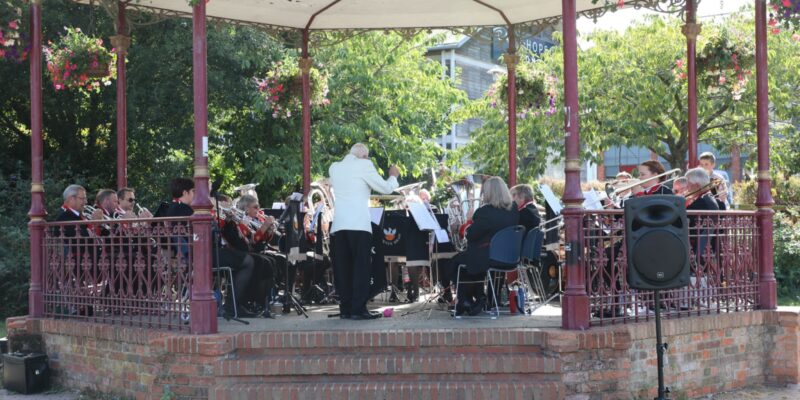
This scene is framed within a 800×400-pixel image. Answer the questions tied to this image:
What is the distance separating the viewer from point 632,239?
266 inches

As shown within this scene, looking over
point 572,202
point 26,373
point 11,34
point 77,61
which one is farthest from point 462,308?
point 77,61

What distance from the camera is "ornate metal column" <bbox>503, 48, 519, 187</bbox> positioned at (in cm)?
1201

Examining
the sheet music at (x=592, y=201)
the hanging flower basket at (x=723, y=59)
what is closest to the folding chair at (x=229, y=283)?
the sheet music at (x=592, y=201)

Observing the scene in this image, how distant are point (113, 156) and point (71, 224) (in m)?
11.3

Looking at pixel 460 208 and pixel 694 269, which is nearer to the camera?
pixel 694 269

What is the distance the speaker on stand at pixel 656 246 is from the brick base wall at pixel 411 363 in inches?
31.3

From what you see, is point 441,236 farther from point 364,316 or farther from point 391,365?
point 391,365

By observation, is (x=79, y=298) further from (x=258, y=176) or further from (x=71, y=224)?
(x=258, y=176)

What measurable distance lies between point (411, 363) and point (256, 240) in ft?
9.52

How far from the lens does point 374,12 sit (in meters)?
11.6

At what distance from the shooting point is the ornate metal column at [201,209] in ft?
25.2

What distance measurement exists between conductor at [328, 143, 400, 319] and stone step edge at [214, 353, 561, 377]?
1.21 meters

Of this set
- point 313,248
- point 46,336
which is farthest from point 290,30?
point 46,336

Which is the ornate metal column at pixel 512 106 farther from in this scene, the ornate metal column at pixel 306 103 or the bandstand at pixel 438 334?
the bandstand at pixel 438 334
